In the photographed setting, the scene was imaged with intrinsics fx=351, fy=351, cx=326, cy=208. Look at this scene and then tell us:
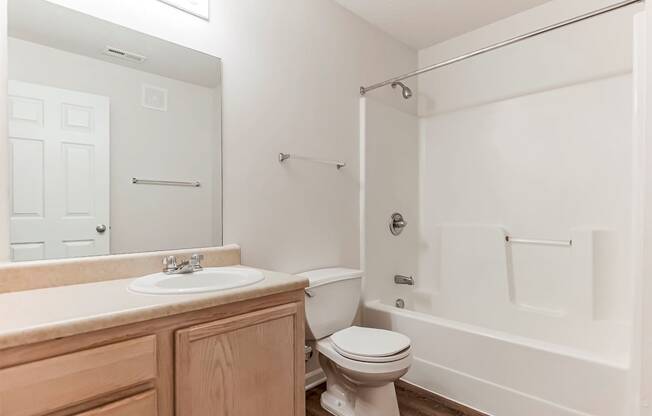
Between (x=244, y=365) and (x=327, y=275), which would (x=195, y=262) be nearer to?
(x=244, y=365)

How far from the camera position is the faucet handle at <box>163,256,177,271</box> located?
4.59 feet

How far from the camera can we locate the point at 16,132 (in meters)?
1.18

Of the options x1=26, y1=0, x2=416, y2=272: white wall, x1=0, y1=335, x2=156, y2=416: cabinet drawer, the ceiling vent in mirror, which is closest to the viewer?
x1=0, y1=335, x2=156, y2=416: cabinet drawer

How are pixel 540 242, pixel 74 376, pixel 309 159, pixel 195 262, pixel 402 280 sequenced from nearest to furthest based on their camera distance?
pixel 74 376 < pixel 195 262 < pixel 309 159 < pixel 540 242 < pixel 402 280

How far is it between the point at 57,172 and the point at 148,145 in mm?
352

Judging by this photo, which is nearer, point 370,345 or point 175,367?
point 175,367

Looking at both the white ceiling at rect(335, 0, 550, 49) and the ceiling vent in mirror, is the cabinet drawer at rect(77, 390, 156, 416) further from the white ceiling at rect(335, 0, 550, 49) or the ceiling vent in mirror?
the white ceiling at rect(335, 0, 550, 49)

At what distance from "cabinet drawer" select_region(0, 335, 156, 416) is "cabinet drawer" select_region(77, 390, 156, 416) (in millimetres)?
36

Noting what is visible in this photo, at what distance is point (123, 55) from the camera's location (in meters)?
1.42

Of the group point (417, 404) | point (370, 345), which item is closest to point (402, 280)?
point (417, 404)

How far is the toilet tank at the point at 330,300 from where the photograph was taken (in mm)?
1831

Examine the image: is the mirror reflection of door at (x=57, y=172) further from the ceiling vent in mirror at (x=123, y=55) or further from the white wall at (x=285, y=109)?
the white wall at (x=285, y=109)

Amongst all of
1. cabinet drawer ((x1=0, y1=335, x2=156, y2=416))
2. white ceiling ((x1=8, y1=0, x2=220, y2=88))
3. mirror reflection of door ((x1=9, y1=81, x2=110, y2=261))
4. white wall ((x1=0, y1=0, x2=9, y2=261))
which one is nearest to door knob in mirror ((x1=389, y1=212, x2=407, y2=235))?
white ceiling ((x1=8, y1=0, x2=220, y2=88))

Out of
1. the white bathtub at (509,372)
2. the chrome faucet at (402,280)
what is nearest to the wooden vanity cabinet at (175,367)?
the white bathtub at (509,372)
